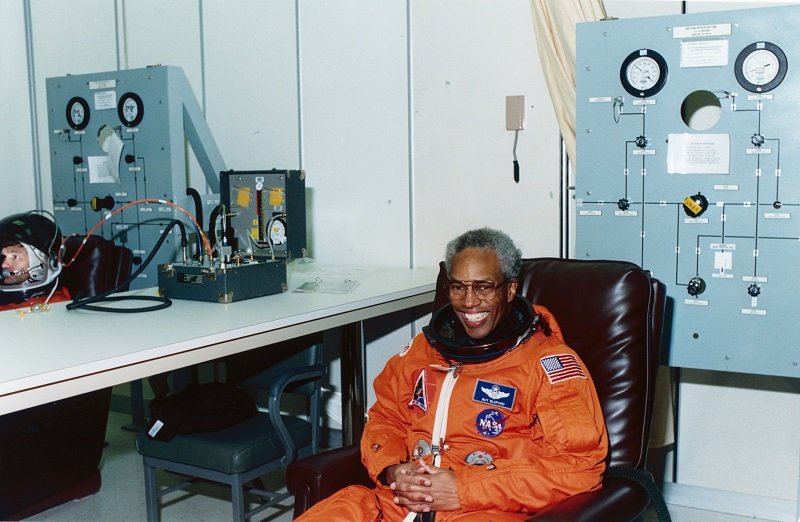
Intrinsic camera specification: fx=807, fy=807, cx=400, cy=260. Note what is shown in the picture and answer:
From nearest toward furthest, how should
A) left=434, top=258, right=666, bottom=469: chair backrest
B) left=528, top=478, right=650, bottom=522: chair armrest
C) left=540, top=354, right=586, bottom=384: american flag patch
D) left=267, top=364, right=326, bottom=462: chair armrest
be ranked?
left=528, top=478, right=650, bottom=522: chair armrest
left=540, top=354, right=586, bottom=384: american flag patch
left=434, top=258, right=666, bottom=469: chair backrest
left=267, top=364, right=326, bottom=462: chair armrest

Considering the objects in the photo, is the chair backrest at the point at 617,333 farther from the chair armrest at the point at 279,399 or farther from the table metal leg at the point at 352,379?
the table metal leg at the point at 352,379

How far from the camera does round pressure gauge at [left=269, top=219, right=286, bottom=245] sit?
3189 mm

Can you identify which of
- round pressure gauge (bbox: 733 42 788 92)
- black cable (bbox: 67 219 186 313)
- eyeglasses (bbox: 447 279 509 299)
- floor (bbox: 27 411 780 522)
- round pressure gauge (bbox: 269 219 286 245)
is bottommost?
floor (bbox: 27 411 780 522)

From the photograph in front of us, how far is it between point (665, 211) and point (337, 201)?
1678mm

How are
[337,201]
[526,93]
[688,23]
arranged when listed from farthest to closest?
[337,201] < [526,93] < [688,23]

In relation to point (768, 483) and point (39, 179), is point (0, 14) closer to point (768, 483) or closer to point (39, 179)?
point (39, 179)

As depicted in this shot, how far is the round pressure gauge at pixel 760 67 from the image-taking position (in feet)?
7.52

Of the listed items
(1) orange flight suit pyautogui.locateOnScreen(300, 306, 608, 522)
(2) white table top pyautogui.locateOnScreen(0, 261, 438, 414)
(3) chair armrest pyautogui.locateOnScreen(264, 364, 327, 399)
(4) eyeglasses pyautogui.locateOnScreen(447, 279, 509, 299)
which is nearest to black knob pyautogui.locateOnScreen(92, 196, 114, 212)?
(2) white table top pyautogui.locateOnScreen(0, 261, 438, 414)

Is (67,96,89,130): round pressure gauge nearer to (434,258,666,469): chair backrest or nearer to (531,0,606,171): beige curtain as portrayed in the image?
(531,0,606,171): beige curtain

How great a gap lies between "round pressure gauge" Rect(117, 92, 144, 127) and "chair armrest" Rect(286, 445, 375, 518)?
2.17 m

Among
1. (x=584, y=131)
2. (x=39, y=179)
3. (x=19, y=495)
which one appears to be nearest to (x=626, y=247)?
(x=584, y=131)

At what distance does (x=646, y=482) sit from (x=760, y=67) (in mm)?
1272

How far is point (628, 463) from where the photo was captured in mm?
1956

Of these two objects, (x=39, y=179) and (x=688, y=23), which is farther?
(x=39, y=179)
